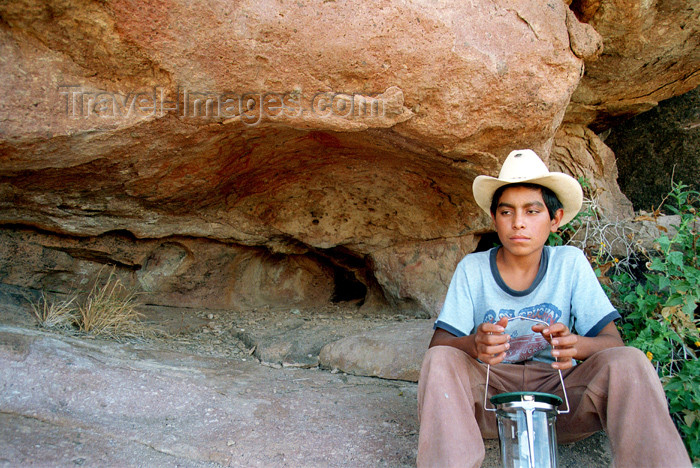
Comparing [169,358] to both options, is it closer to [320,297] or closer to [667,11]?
[320,297]

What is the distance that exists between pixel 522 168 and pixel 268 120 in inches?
47.3

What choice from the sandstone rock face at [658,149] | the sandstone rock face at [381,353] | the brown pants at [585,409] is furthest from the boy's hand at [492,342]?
the sandstone rock face at [658,149]

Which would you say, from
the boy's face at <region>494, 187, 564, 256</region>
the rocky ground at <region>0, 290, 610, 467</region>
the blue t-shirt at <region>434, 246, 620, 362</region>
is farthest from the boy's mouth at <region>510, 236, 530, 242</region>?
the rocky ground at <region>0, 290, 610, 467</region>

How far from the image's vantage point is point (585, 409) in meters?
1.85

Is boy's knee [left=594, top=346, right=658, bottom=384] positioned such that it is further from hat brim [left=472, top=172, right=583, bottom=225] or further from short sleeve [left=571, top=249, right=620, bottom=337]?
hat brim [left=472, top=172, right=583, bottom=225]

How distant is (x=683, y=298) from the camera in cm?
251

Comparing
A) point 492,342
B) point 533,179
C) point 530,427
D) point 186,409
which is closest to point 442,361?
point 492,342

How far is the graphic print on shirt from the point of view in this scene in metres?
2.13

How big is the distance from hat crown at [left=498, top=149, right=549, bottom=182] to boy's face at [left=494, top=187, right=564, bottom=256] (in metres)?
0.06

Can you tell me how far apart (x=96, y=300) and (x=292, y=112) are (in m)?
1.70

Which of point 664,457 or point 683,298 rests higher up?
point 683,298

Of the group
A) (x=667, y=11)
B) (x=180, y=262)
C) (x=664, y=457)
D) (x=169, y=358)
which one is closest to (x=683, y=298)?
(x=664, y=457)

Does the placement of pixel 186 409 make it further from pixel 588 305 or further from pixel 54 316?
pixel 588 305

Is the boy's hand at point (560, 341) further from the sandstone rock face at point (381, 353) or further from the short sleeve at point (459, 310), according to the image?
the sandstone rock face at point (381, 353)
